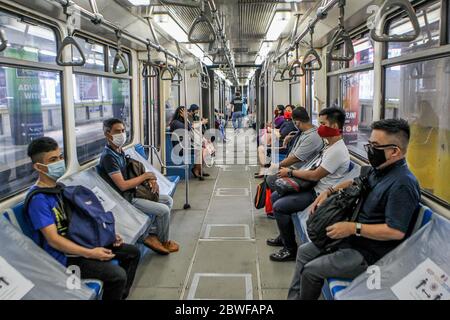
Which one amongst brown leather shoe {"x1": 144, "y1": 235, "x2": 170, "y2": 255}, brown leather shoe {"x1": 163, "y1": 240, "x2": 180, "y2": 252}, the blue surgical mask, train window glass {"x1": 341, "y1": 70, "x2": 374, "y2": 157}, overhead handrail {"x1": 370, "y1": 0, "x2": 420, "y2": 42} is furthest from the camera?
train window glass {"x1": 341, "y1": 70, "x2": 374, "y2": 157}

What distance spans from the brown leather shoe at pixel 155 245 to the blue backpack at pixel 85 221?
129cm

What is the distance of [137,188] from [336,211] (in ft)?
6.71

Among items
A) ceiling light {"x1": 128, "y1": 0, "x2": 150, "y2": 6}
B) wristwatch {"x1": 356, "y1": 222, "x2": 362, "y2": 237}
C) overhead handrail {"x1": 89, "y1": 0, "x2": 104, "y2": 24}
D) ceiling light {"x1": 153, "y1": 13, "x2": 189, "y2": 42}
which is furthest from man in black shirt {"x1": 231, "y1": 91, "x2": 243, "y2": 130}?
wristwatch {"x1": 356, "y1": 222, "x2": 362, "y2": 237}

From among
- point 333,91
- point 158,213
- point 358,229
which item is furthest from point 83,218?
point 333,91

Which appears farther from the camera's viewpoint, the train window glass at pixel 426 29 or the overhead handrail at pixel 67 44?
the train window glass at pixel 426 29

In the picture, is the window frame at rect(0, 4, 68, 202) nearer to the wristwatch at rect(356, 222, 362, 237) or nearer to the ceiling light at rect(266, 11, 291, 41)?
the wristwatch at rect(356, 222, 362, 237)

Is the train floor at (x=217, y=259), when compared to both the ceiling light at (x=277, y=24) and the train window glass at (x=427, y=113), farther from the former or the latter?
the ceiling light at (x=277, y=24)

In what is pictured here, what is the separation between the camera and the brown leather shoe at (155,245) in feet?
12.9

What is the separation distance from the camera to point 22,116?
3.24m

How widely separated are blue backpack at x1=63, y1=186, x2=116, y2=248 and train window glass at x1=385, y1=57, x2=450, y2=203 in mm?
2107

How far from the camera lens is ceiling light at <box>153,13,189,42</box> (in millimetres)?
5048

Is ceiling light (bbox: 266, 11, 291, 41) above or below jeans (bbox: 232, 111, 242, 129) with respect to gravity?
above

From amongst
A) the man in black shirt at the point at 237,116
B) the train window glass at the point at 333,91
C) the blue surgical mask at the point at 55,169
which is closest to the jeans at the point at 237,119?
the man in black shirt at the point at 237,116

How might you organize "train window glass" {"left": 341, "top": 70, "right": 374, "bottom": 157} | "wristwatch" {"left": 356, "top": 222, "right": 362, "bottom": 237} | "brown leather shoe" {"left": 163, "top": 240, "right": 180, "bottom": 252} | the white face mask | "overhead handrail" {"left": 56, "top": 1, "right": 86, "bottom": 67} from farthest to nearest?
1. "train window glass" {"left": 341, "top": 70, "right": 374, "bottom": 157}
2. "brown leather shoe" {"left": 163, "top": 240, "right": 180, "bottom": 252}
3. the white face mask
4. "overhead handrail" {"left": 56, "top": 1, "right": 86, "bottom": 67}
5. "wristwatch" {"left": 356, "top": 222, "right": 362, "bottom": 237}
